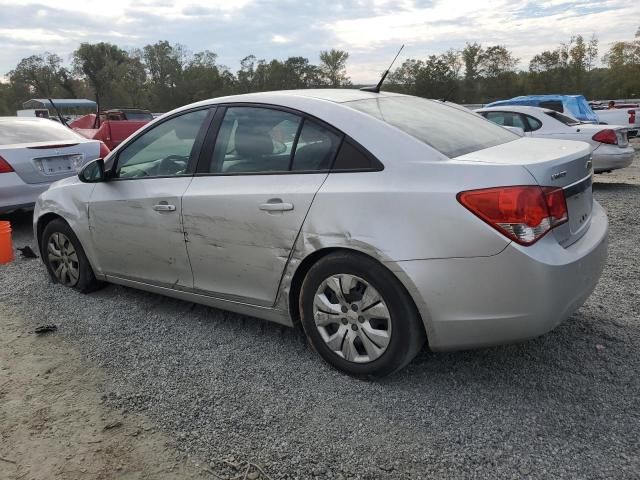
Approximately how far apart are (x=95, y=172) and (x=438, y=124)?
8.42ft

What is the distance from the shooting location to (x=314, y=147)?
121 inches

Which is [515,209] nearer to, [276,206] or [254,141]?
[276,206]

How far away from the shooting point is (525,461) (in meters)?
2.30

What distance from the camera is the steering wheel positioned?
Answer: 143 inches

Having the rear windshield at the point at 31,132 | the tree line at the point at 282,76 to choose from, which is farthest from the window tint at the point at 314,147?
the tree line at the point at 282,76

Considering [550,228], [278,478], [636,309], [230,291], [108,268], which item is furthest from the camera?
[108,268]

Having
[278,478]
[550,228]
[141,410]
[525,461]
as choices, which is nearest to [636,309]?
[550,228]

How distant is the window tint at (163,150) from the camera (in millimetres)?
3641

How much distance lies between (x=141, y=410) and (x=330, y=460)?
1090 mm

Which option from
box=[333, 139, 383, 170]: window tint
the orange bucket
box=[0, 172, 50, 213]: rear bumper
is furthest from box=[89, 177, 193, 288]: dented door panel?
box=[0, 172, 50, 213]: rear bumper

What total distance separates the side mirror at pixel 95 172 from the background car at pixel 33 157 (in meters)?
2.73

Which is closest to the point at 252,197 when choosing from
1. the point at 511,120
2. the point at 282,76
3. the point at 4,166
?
the point at 4,166

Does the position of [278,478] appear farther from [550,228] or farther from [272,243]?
[550,228]

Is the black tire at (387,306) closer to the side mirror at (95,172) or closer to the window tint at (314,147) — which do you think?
Answer: the window tint at (314,147)
